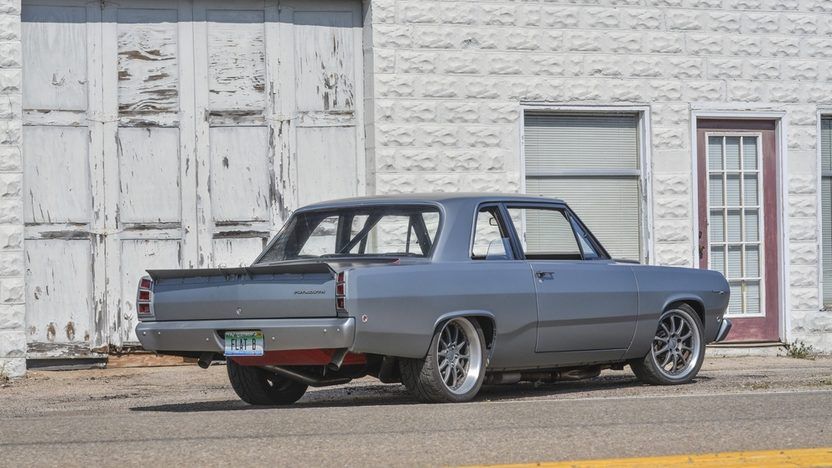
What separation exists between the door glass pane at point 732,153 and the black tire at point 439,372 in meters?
7.56

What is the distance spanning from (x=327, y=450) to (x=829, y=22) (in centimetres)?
1161

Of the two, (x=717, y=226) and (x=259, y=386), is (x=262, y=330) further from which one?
(x=717, y=226)

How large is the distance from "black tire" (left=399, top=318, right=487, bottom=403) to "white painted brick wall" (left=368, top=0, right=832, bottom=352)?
5191 mm

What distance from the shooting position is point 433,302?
9492 mm

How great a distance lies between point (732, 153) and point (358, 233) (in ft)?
24.7

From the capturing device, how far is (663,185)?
636 inches

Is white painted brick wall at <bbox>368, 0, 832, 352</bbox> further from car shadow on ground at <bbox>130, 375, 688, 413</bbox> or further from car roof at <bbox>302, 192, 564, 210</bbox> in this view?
car roof at <bbox>302, 192, 564, 210</bbox>

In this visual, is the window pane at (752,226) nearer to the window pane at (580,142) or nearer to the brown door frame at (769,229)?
the brown door frame at (769,229)

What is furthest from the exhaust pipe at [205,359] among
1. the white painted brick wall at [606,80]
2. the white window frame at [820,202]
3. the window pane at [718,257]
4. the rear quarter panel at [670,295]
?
the white window frame at [820,202]

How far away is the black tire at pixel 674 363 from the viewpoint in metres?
11.2

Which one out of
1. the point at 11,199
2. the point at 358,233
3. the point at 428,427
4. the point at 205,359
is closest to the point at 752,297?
the point at 358,233

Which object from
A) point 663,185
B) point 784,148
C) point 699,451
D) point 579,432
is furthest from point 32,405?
point 784,148

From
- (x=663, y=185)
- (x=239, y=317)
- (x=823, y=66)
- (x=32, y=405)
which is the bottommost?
(x=32, y=405)

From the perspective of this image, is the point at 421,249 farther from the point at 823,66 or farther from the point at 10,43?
the point at 823,66
